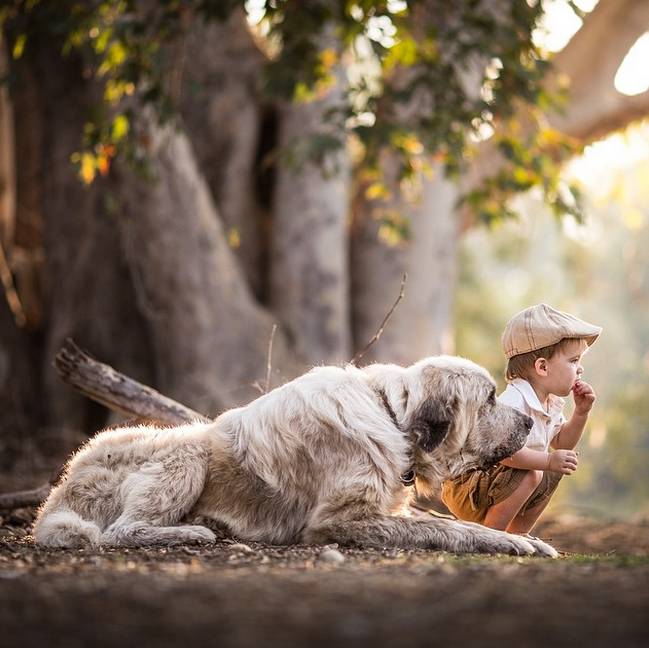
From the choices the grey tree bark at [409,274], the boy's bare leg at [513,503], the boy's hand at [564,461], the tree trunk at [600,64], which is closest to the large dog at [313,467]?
the boy's hand at [564,461]

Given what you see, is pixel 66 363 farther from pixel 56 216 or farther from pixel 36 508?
pixel 56 216

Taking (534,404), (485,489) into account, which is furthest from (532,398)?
(485,489)

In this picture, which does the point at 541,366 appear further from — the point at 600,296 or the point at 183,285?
the point at 600,296

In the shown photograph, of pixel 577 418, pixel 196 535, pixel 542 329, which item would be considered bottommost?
pixel 196 535

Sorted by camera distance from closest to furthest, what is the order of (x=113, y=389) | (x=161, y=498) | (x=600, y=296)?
(x=161, y=498) < (x=113, y=389) < (x=600, y=296)

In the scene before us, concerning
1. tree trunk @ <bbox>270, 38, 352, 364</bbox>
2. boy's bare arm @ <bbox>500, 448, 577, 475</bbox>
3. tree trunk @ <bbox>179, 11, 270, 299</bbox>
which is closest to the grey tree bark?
tree trunk @ <bbox>270, 38, 352, 364</bbox>

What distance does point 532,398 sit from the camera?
5438 mm

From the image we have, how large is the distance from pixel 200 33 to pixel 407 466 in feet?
23.7

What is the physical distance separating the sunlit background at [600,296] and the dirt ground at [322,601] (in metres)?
5.85

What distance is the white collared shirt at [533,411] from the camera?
539cm

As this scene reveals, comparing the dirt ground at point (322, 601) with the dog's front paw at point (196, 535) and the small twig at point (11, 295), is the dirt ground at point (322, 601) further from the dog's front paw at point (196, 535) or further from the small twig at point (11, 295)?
the small twig at point (11, 295)

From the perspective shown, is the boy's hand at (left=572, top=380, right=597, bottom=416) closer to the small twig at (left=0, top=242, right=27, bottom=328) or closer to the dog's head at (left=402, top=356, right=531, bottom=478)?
the dog's head at (left=402, top=356, right=531, bottom=478)

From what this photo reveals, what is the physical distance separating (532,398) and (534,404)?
0.03m

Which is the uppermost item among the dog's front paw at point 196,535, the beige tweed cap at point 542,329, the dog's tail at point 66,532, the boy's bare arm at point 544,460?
the beige tweed cap at point 542,329
